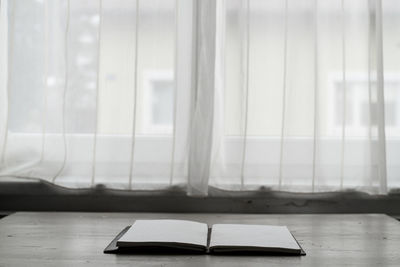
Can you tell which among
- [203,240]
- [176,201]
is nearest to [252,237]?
[203,240]

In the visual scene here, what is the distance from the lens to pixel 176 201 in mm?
1830

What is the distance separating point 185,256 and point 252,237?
194 millimetres

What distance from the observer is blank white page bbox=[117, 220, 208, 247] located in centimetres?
122

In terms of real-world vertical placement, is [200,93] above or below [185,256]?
above

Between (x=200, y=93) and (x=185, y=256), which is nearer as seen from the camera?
(x=185, y=256)

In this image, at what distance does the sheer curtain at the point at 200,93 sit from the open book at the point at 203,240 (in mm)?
409

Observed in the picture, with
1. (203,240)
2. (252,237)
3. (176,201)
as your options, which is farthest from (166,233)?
(176,201)

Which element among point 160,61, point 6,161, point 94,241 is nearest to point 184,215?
point 94,241

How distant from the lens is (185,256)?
119 centimetres

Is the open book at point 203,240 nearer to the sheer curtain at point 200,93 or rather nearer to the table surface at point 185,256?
the table surface at point 185,256

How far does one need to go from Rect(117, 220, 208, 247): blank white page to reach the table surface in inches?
1.8

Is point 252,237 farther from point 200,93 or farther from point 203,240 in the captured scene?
point 200,93

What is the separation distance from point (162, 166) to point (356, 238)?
721 mm

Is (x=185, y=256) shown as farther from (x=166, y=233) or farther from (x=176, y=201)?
(x=176, y=201)
